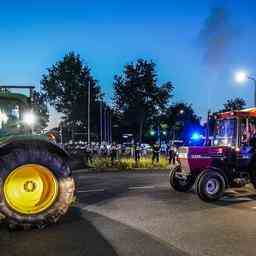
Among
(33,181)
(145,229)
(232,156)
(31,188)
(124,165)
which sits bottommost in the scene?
(145,229)

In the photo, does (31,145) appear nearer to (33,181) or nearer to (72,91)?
(33,181)

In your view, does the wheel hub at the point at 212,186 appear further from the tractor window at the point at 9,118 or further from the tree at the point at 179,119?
the tree at the point at 179,119

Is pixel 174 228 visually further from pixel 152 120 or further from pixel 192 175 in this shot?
pixel 152 120

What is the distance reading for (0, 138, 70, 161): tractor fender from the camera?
7770 millimetres

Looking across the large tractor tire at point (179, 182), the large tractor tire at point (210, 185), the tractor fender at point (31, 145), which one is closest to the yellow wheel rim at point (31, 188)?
the tractor fender at point (31, 145)

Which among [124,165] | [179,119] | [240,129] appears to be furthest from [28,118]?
[179,119]

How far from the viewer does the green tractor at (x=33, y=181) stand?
25.2 ft

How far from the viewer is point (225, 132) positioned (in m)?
13.2

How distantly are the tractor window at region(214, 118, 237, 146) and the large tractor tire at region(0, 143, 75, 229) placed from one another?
6.26 meters

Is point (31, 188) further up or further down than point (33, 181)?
further down

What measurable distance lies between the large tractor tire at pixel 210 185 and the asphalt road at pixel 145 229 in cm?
23

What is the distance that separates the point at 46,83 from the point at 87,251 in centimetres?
6947

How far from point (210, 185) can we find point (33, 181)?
539 cm

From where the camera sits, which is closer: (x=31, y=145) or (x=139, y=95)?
(x=31, y=145)
